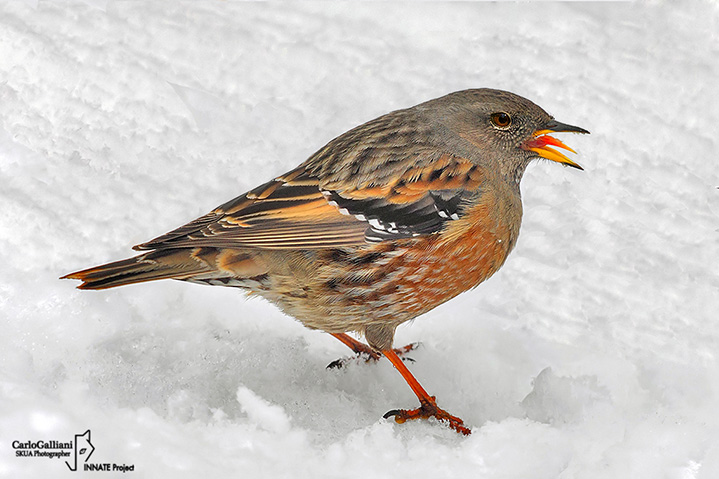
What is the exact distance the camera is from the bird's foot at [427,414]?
4633 mm

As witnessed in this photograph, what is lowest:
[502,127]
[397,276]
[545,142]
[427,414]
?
[427,414]

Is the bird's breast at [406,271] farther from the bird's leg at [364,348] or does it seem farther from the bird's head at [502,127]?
the bird's leg at [364,348]

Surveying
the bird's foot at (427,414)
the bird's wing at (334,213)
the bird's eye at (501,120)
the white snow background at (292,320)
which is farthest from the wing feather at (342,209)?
the bird's foot at (427,414)

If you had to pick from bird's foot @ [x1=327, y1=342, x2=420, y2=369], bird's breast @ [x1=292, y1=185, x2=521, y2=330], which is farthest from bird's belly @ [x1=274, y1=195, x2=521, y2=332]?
bird's foot @ [x1=327, y1=342, x2=420, y2=369]

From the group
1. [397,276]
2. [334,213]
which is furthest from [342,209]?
[397,276]

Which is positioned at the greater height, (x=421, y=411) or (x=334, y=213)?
(x=334, y=213)

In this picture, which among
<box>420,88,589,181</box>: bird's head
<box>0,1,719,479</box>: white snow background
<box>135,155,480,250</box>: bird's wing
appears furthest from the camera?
<box>420,88,589,181</box>: bird's head

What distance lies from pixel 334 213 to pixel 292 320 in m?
1.25

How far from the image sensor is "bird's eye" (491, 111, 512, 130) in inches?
193

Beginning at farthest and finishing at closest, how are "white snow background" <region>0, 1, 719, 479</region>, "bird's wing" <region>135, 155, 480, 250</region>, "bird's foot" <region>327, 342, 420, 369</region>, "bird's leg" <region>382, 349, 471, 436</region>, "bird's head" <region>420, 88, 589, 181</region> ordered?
1. "bird's foot" <region>327, 342, 420, 369</region>
2. "bird's head" <region>420, 88, 589, 181</region>
3. "bird's leg" <region>382, 349, 471, 436</region>
4. "bird's wing" <region>135, 155, 480, 250</region>
5. "white snow background" <region>0, 1, 719, 479</region>

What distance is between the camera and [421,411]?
4.68 metres

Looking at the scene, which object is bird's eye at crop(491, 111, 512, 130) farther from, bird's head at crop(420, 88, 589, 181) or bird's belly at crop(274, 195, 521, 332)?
bird's belly at crop(274, 195, 521, 332)

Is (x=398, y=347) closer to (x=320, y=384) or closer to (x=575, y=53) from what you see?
(x=320, y=384)

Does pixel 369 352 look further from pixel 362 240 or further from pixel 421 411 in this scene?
pixel 362 240
